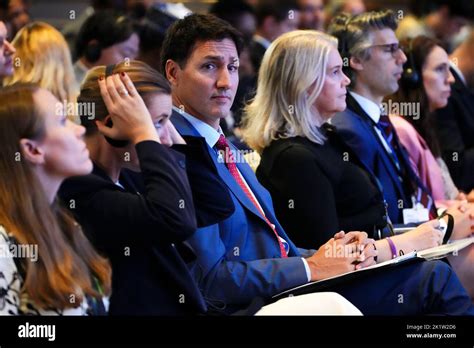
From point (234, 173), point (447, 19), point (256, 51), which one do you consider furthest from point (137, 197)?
point (447, 19)

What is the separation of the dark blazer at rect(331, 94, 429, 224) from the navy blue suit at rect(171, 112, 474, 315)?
2.87 feet

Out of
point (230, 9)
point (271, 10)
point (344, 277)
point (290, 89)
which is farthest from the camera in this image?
point (271, 10)

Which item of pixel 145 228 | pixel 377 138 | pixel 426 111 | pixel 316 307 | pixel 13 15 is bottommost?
pixel 316 307

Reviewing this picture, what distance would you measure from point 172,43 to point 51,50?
4.22ft

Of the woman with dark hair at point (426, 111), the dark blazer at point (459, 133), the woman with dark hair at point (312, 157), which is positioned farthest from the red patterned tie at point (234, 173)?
the dark blazer at point (459, 133)

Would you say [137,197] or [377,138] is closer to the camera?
[137,197]

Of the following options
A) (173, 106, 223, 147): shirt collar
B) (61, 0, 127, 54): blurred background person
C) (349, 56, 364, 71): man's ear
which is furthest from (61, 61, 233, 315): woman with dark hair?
(61, 0, 127, 54): blurred background person

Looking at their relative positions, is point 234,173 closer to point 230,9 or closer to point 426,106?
point 426,106

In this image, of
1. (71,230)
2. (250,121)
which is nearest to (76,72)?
(250,121)

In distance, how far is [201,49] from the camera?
11.4ft

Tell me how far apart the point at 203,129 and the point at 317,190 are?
0.52 meters

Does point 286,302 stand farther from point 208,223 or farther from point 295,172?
point 295,172

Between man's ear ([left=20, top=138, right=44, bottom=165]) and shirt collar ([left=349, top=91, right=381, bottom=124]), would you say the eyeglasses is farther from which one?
man's ear ([left=20, top=138, right=44, bottom=165])

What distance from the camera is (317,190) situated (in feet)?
12.0
